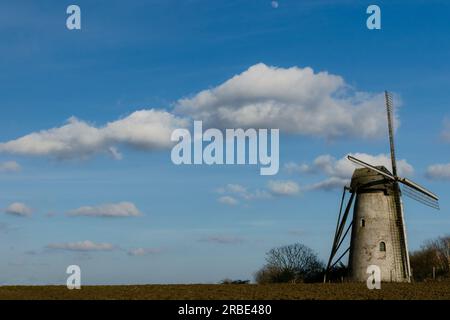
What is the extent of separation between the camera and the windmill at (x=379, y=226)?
48344mm

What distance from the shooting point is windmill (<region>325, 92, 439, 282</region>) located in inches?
1903

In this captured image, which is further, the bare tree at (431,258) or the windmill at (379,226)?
the bare tree at (431,258)

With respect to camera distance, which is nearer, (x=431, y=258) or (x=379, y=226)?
(x=379, y=226)

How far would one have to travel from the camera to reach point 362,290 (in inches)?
1582

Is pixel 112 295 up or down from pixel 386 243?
down

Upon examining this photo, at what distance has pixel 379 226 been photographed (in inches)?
1906

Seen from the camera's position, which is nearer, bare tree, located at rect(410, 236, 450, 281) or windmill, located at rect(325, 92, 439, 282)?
windmill, located at rect(325, 92, 439, 282)
